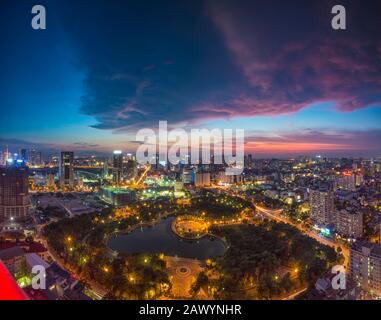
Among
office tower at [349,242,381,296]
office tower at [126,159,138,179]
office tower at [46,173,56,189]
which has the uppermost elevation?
office tower at [126,159,138,179]

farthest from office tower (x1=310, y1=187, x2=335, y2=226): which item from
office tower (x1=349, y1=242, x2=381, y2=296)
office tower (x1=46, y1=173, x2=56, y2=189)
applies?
office tower (x1=46, y1=173, x2=56, y2=189)

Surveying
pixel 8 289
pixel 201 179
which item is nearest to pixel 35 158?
pixel 201 179

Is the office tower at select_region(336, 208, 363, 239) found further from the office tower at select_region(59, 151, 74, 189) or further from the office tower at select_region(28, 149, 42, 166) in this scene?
the office tower at select_region(28, 149, 42, 166)

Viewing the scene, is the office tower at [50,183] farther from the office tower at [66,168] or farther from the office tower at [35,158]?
the office tower at [35,158]

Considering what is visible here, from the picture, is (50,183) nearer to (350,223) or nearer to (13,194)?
(13,194)

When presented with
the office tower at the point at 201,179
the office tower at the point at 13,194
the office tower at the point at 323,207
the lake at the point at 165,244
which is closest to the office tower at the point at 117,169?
the office tower at the point at 201,179
